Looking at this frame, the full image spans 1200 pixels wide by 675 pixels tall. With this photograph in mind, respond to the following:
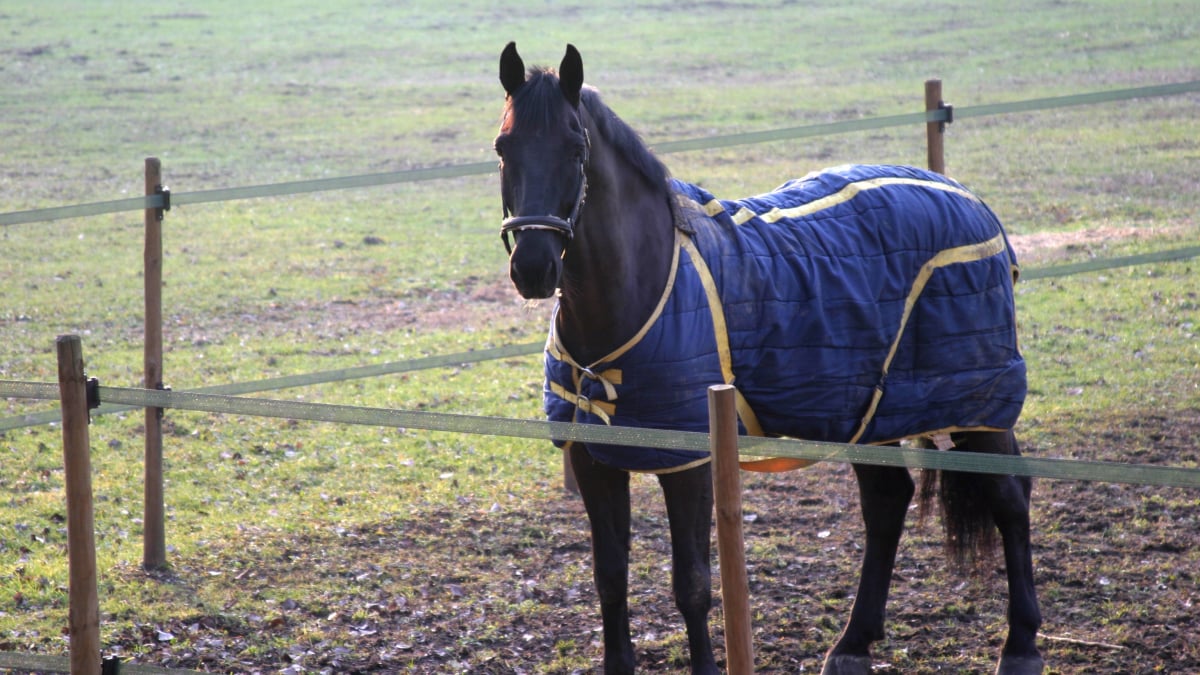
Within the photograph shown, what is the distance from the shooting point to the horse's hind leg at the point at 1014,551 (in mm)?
4465

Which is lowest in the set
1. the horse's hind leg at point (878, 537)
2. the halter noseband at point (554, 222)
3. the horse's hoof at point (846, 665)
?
the horse's hoof at point (846, 665)

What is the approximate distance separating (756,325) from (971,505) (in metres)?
1.22

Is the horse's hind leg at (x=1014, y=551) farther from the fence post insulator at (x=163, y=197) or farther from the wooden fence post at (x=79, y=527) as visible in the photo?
the fence post insulator at (x=163, y=197)

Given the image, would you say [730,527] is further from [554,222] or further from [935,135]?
[935,135]

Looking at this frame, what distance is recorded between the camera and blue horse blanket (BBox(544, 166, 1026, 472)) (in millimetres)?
4004

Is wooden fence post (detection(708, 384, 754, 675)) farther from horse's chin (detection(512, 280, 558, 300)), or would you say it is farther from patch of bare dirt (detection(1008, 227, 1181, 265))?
patch of bare dirt (detection(1008, 227, 1181, 265))

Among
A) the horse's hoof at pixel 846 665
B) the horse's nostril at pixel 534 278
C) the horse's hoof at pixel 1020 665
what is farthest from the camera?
the horse's hoof at pixel 846 665

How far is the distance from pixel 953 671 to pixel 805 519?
161cm

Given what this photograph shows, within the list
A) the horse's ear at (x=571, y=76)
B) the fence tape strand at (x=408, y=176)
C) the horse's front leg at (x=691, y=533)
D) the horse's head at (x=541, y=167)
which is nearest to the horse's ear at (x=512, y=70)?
the horse's head at (x=541, y=167)

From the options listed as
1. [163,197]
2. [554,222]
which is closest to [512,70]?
[554,222]

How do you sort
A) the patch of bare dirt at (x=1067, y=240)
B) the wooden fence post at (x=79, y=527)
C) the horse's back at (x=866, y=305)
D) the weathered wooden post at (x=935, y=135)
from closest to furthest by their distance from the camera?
the wooden fence post at (x=79, y=527) < the horse's back at (x=866, y=305) < the weathered wooden post at (x=935, y=135) < the patch of bare dirt at (x=1067, y=240)

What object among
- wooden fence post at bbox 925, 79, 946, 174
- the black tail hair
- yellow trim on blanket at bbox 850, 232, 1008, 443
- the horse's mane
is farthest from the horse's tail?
wooden fence post at bbox 925, 79, 946, 174

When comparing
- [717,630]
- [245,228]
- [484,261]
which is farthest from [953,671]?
[245,228]

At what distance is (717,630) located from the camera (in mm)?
5023
